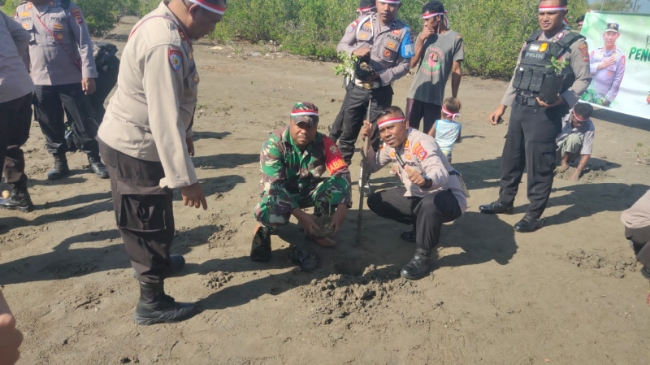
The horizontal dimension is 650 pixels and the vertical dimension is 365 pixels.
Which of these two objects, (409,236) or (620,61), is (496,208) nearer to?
(409,236)

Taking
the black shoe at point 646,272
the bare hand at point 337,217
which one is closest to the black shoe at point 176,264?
the bare hand at point 337,217

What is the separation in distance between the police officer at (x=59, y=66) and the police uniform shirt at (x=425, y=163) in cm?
321

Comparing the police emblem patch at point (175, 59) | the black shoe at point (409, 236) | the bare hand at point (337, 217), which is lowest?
the black shoe at point (409, 236)

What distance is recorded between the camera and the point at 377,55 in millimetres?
4867

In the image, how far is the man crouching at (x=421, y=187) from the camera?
361 cm

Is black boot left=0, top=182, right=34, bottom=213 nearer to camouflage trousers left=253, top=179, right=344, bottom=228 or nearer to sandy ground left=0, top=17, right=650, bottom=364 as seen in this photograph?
sandy ground left=0, top=17, right=650, bottom=364

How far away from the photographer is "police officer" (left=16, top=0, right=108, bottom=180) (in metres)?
4.79

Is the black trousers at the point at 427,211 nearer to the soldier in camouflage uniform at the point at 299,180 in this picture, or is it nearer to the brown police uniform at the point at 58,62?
the soldier in camouflage uniform at the point at 299,180

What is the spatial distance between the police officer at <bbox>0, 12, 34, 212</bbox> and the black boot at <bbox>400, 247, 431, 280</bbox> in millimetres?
3275

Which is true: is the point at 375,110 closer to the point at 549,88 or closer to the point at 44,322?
the point at 549,88

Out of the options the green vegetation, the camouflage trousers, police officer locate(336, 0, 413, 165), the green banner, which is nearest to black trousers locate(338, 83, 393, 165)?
police officer locate(336, 0, 413, 165)

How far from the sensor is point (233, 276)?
3.60 meters

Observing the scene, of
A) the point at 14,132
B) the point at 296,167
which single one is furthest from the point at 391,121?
the point at 14,132

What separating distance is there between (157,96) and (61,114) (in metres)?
3.36
